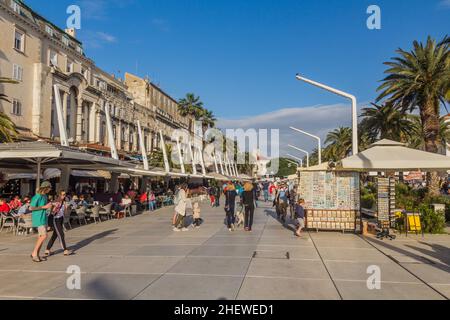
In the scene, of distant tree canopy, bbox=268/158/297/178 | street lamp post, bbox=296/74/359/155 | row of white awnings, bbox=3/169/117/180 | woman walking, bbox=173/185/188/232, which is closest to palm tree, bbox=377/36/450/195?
street lamp post, bbox=296/74/359/155

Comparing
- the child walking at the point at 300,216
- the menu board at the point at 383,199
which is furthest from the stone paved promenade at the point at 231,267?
the menu board at the point at 383,199

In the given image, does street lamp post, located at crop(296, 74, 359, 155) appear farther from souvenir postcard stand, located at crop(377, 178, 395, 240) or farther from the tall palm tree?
the tall palm tree

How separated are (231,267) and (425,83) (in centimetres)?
2011

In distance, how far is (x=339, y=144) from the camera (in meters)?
52.0

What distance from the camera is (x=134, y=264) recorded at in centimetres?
845

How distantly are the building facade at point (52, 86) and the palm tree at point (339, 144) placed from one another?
2545 centimetres

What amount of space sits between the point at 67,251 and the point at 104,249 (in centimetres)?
110

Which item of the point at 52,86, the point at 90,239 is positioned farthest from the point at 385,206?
the point at 52,86

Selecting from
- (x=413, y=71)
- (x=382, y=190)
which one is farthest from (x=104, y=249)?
(x=413, y=71)

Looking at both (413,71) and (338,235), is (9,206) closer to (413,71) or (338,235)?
(338,235)

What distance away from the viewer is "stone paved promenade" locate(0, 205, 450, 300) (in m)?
6.28

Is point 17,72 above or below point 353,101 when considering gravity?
above

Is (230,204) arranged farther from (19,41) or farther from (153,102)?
(153,102)

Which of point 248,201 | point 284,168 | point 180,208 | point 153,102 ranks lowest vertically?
point 180,208
